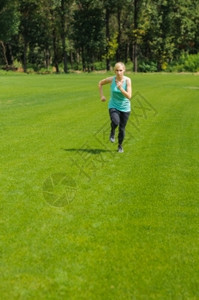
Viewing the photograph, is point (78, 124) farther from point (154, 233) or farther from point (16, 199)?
point (154, 233)

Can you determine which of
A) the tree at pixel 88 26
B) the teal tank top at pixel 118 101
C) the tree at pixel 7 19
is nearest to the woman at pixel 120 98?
the teal tank top at pixel 118 101

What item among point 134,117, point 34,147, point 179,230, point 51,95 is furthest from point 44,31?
point 179,230

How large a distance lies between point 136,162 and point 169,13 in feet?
234

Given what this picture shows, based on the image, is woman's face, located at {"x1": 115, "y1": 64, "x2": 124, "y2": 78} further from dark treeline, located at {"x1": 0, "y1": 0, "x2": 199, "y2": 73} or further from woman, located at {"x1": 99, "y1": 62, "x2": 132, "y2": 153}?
dark treeline, located at {"x1": 0, "y1": 0, "x2": 199, "y2": 73}

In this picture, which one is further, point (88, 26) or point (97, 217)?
point (88, 26)

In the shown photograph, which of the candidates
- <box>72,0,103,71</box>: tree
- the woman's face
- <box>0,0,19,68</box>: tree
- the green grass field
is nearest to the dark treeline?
<box>72,0,103,71</box>: tree

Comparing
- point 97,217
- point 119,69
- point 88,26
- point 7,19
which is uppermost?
point 7,19

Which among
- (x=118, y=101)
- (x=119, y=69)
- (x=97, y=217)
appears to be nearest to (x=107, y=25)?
(x=118, y=101)

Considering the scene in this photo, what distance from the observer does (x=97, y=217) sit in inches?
241

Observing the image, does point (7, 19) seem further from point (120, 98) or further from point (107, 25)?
point (120, 98)

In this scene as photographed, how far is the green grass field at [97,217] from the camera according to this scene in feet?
14.3

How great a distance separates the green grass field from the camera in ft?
14.3

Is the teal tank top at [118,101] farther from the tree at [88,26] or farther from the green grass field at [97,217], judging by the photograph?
the tree at [88,26]

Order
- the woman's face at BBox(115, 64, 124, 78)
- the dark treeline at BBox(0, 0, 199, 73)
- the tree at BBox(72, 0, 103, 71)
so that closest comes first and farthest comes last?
the woman's face at BBox(115, 64, 124, 78) < the dark treeline at BBox(0, 0, 199, 73) < the tree at BBox(72, 0, 103, 71)
